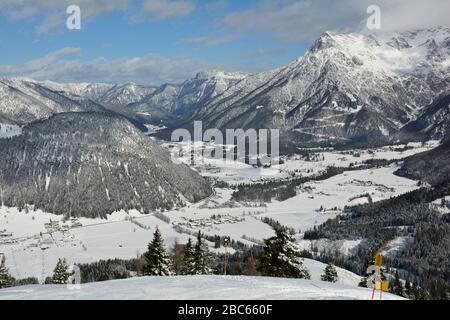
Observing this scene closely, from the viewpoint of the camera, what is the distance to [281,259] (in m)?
48.1

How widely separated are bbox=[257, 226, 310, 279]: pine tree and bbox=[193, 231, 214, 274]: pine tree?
39.7 feet

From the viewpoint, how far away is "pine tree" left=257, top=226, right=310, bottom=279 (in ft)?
157

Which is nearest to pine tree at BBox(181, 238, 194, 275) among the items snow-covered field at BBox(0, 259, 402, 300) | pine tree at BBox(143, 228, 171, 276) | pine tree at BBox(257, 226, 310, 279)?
pine tree at BBox(143, 228, 171, 276)

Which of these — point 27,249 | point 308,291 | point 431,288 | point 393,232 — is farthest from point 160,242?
point 393,232

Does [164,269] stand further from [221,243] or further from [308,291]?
[221,243]

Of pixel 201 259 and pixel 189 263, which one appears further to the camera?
pixel 189 263

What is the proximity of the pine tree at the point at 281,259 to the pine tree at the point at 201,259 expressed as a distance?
39.7 feet

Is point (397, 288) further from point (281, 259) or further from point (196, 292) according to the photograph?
point (196, 292)

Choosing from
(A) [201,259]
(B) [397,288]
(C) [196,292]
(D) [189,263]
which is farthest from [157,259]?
(B) [397,288]

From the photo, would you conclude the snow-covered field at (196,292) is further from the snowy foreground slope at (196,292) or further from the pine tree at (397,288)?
the pine tree at (397,288)

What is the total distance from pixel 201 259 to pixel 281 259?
14.5 meters

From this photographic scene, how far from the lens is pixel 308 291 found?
21922 mm

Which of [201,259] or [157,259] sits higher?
[157,259]

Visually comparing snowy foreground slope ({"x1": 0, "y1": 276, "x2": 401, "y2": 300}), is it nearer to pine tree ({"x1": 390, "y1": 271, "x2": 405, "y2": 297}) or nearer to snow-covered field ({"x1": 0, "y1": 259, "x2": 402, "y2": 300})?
snow-covered field ({"x1": 0, "y1": 259, "x2": 402, "y2": 300})
